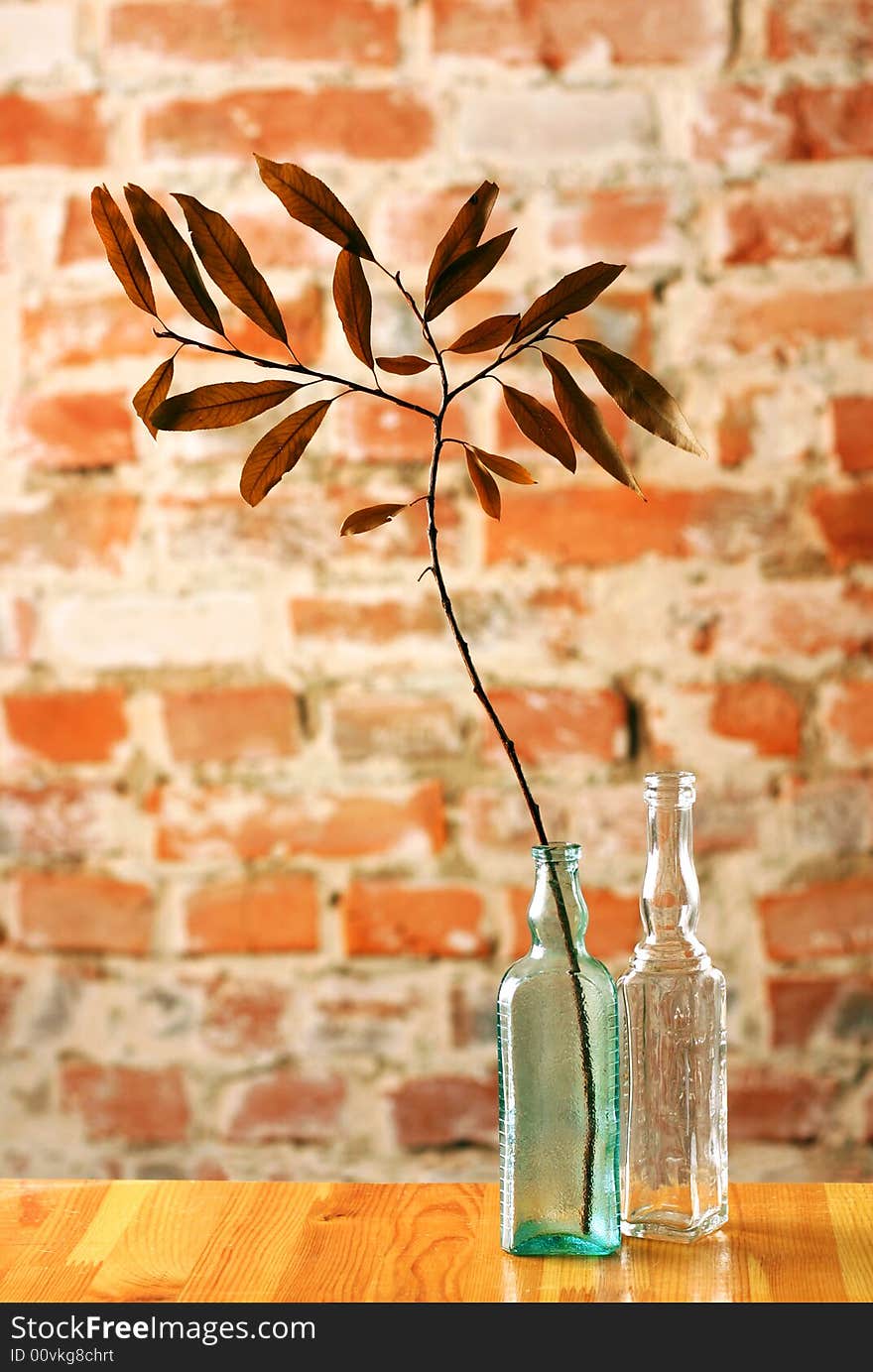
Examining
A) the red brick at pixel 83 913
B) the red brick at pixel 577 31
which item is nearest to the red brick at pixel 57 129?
the red brick at pixel 577 31

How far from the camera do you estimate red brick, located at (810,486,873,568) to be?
1.42 metres

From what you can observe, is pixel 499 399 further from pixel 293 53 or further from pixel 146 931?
pixel 146 931

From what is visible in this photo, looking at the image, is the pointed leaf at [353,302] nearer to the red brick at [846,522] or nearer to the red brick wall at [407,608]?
the red brick wall at [407,608]

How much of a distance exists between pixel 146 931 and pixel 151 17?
2.86ft

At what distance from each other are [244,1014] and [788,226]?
0.90 metres

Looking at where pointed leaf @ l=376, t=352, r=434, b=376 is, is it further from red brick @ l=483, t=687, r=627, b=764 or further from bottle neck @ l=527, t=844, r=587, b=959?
red brick @ l=483, t=687, r=627, b=764

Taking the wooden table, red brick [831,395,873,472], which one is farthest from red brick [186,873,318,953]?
red brick [831,395,873,472]

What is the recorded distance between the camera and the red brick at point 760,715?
56.1 inches

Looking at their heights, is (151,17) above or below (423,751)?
above

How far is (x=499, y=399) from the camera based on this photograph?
56.8 inches

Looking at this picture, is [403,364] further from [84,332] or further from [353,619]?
[84,332]

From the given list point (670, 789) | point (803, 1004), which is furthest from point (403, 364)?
point (803, 1004)
